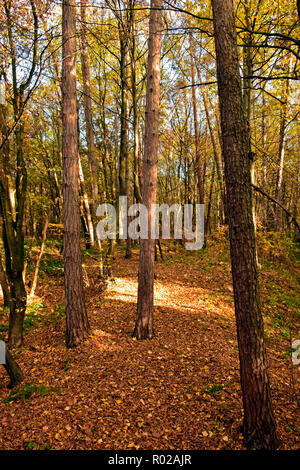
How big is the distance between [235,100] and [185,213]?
17032mm

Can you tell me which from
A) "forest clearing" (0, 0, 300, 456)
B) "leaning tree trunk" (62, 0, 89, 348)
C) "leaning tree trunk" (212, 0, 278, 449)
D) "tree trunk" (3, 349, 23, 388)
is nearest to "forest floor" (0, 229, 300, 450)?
"forest clearing" (0, 0, 300, 456)

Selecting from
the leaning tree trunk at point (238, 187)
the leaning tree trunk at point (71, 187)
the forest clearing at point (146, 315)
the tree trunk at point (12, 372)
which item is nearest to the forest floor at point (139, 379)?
the forest clearing at point (146, 315)

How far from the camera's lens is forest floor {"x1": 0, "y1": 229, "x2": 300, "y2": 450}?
10.3 feet

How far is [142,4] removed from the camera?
691 cm

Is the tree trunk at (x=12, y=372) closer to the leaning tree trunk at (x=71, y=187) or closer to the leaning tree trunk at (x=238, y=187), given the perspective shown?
the leaning tree trunk at (x=71, y=187)

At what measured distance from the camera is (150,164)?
16.6 ft

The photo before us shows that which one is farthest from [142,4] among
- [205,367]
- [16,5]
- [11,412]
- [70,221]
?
[11,412]

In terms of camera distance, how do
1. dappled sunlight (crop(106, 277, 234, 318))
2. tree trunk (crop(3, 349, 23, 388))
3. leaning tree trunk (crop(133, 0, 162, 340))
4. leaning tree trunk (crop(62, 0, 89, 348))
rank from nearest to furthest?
tree trunk (crop(3, 349, 23, 388)) → leaning tree trunk (crop(62, 0, 89, 348)) → leaning tree trunk (crop(133, 0, 162, 340)) → dappled sunlight (crop(106, 277, 234, 318))

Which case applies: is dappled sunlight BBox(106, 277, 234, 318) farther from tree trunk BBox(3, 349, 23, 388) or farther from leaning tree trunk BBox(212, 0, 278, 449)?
leaning tree trunk BBox(212, 0, 278, 449)

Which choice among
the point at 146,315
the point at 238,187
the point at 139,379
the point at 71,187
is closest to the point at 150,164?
the point at 71,187

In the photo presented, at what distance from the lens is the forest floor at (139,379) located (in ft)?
10.3

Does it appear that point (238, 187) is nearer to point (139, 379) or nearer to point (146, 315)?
point (139, 379)

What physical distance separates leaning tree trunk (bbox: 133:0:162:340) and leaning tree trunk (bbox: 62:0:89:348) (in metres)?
1.26
